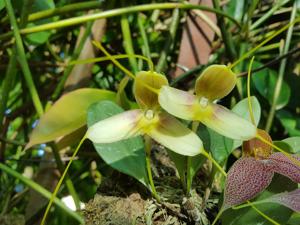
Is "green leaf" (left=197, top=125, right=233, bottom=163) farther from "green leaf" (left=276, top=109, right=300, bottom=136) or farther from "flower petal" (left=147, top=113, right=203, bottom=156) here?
"green leaf" (left=276, top=109, right=300, bottom=136)

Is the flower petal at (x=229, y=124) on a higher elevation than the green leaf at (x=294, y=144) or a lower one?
higher

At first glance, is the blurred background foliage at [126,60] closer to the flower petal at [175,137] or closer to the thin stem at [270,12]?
the thin stem at [270,12]

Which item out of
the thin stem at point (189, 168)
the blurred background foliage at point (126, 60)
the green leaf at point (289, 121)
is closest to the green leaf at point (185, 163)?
the thin stem at point (189, 168)

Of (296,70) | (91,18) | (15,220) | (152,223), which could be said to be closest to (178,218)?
(152,223)

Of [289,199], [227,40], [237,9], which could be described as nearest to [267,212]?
[289,199]

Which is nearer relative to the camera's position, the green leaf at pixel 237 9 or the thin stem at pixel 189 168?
the thin stem at pixel 189 168

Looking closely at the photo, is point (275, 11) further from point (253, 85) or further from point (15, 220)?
point (15, 220)

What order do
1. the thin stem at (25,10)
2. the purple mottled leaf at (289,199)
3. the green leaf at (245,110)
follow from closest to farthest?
1. the purple mottled leaf at (289,199)
2. the green leaf at (245,110)
3. the thin stem at (25,10)
